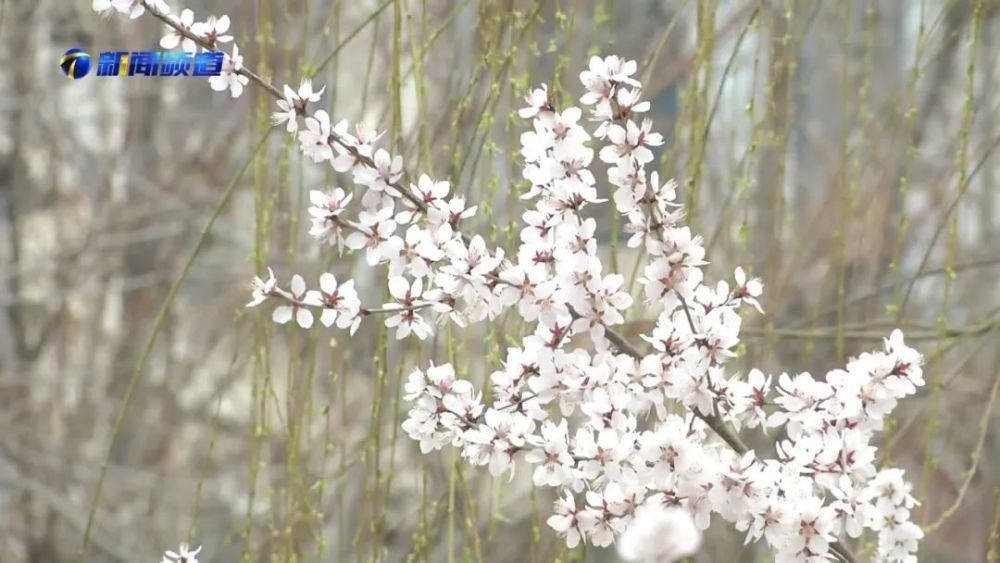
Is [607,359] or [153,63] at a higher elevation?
[153,63]

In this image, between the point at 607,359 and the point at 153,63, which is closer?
the point at 607,359

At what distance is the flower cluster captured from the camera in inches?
47.5

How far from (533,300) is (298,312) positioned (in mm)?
200

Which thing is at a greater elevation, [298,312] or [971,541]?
[971,541]

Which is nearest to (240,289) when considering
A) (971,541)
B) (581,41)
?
(581,41)

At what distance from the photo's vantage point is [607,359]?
4.08 ft

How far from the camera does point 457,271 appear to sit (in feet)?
3.93

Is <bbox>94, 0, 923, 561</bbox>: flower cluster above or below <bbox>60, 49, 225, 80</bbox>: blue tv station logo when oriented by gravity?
below

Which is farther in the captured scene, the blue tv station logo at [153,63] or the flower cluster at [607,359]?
the blue tv station logo at [153,63]

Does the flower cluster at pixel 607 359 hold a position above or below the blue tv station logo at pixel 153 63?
below

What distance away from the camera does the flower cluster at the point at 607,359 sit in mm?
1206

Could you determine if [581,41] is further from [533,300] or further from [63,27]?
[533,300]

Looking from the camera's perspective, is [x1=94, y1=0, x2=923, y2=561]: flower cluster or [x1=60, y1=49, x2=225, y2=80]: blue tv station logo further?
[x1=60, y1=49, x2=225, y2=80]: blue tv station logo

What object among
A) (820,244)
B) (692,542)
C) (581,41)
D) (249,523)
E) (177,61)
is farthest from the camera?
(581,41)
